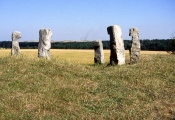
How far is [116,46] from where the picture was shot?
634 inches

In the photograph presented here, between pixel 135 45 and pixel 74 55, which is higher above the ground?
pixel 135 45

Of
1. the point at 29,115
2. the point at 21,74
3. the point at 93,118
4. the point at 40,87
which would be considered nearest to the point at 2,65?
the point at 21,74

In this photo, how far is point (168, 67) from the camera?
46.2 feet

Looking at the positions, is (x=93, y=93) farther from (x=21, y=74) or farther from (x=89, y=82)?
(x=21, y=74)

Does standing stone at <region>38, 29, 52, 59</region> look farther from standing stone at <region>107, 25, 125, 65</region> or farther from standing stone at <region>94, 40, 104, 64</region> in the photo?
standing stone at <region>107, 25, 125, 65</region>

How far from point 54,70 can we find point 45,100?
324 cm

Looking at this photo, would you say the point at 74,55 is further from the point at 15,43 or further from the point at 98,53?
the point at 15,43

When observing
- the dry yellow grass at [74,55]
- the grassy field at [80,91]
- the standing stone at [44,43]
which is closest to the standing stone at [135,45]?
the grassy field at [80,91]

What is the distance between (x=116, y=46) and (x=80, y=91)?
19.9ft

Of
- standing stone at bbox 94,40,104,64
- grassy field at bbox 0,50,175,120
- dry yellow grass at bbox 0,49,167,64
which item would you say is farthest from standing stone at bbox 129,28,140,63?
dry yellow grass at bbox 0,49,167,64

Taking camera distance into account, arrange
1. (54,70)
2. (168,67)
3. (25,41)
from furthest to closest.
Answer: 1. (25,41)
2. (168,67)
3. (54,70)

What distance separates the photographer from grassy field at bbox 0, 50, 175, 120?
9.00 meters

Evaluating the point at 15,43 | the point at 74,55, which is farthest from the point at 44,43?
the point at 74,55

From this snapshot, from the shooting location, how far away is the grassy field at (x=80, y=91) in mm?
9000
